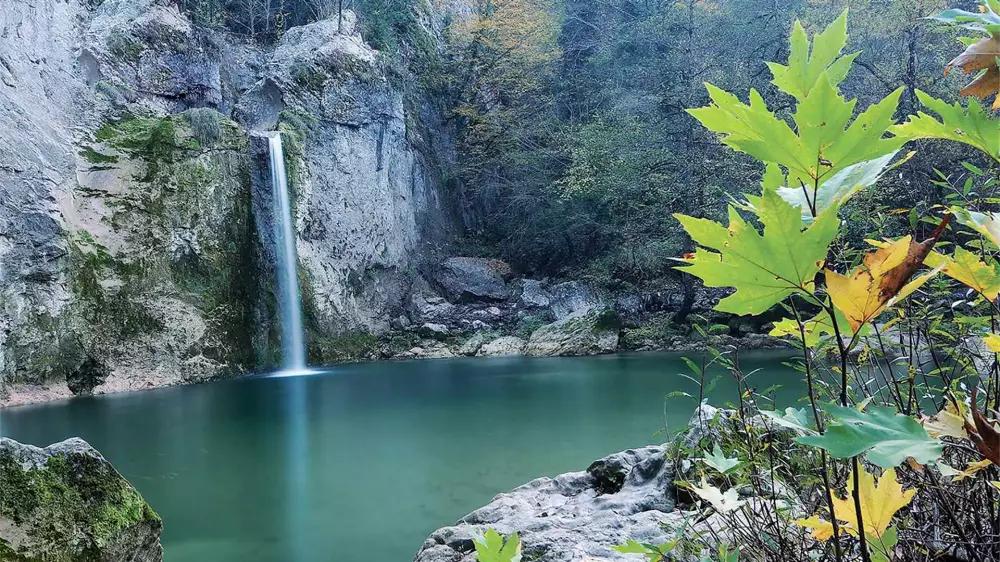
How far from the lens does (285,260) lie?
1173 centimetres

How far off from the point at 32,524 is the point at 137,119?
9854 mm

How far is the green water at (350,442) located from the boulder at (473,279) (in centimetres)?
460

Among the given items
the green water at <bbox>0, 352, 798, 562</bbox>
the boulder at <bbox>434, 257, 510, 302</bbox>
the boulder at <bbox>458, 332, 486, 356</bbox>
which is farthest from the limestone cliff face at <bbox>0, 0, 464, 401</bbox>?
the boulder at <bbox>458, 332, 486, 356</bbox>

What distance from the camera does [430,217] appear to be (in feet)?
50.8

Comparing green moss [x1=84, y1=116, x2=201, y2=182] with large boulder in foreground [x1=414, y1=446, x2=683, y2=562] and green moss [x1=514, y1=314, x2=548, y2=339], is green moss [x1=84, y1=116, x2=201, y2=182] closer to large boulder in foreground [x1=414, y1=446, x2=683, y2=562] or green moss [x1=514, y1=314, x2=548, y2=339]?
green moss [x1=514, y1=314, x2=548, y2=339]

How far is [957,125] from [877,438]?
27 cm

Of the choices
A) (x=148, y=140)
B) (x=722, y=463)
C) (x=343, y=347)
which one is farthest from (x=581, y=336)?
(x=722, y=463)

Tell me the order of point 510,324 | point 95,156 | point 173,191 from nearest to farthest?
point 95,156, point 173,191, point 510,324

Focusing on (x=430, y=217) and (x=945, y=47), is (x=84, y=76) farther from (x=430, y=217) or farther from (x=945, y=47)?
(x=945, y=47)

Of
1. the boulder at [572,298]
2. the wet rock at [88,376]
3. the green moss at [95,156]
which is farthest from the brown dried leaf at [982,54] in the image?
the boulder at [572,298]

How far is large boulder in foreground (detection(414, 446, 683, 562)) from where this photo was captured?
1.87 m

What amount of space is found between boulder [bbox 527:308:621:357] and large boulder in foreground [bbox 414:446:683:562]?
8750 mm

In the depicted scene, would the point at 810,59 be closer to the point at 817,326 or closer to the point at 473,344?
the point at 817,326

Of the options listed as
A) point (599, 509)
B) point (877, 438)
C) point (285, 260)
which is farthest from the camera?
point (285, 260)
